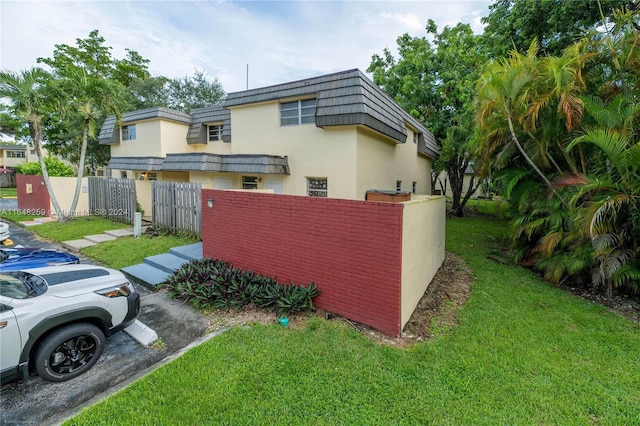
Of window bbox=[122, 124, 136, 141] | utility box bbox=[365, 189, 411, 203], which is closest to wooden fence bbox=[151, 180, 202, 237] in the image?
utility box bbox=[365, 189, 411, 203]

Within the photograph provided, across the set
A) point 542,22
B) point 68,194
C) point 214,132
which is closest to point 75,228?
point 68,194

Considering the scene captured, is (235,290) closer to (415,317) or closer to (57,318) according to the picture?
(57,318)

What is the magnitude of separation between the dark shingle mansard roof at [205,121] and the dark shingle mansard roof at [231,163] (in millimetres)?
2722

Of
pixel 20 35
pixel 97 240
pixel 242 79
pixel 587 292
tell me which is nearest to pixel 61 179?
pixel 97 240

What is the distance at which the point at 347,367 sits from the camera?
3.61 meters

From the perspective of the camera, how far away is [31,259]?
18.0ft

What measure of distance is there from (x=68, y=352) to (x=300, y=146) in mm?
8166

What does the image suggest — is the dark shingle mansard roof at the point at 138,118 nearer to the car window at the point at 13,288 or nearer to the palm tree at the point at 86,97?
the palm tree at the point at 86,97

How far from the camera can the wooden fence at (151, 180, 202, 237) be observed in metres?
9.38

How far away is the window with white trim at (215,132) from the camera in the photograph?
46.6 ft

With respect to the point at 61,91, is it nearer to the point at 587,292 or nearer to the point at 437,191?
the point at 587,292

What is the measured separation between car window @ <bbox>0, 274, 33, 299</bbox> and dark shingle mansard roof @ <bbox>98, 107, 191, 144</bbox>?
12.3 meters

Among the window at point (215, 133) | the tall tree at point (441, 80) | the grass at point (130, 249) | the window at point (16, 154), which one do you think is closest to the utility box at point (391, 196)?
the grass at point (130, 249)

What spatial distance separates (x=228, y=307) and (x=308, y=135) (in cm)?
655
